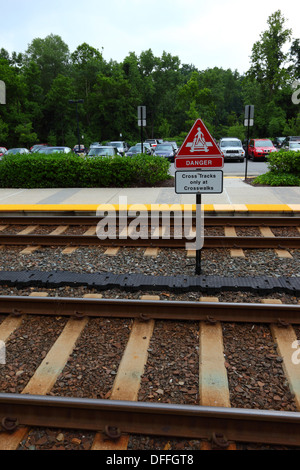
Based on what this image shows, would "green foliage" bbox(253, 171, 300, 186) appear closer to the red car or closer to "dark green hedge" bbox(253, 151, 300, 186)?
"dark green hedge" bbox(253, 151, 300, 186)

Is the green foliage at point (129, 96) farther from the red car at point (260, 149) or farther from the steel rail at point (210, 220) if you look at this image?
the steel rail at point (210, 220)

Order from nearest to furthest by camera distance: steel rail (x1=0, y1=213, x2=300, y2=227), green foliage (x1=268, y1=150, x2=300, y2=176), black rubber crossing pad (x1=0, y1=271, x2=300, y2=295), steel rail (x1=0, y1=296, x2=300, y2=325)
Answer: steel rail (x1=0, y1=296, x2=300, y2=325) → black rubber crossing pad (x1=0, y1=271, x2=300, y2=295) → steel rail (x1=0, y1=213, x2=300, y2=227) → green foliage (x1=268, y1=150, x2=300, y2=176)

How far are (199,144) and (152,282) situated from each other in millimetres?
2024

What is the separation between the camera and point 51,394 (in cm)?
344

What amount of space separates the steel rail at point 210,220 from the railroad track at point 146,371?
3759mm

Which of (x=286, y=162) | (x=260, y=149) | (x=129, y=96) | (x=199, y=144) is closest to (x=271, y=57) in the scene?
(x=129, y=96)

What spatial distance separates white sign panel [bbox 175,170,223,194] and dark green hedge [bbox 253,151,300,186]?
8702mm

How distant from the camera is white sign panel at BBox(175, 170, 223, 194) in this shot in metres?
5.57

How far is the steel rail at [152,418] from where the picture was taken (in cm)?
290

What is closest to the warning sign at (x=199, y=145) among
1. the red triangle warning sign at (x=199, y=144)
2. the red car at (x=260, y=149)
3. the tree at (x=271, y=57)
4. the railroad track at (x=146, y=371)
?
the red triangle warning sign at (x=199, y=144)

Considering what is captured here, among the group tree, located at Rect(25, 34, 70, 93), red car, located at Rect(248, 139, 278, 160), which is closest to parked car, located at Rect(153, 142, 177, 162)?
red car, located at Rect(248, 139, 278, 160)

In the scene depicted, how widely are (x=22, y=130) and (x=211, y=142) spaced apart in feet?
151

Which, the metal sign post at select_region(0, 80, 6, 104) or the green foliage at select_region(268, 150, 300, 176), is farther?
the metal sign post at select_region(0, 80, 6, 104)

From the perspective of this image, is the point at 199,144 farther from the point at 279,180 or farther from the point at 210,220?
the point at 279,180
